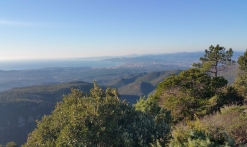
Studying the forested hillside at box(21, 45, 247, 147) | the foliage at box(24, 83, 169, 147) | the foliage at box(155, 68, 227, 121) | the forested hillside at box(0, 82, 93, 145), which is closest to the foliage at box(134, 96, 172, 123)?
the forested hillside at box(21, 45, 247, 147)

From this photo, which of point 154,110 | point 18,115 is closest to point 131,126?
point 154,110

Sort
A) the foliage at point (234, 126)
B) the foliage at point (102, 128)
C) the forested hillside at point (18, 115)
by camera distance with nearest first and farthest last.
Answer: the foliage at point (234, 126), the foliage at point (102, 128), the forested hillside at point (18, 115)

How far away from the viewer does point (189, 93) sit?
22.7m

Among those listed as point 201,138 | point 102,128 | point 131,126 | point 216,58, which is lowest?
point 131,126

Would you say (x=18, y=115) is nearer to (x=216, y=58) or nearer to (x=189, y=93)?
(x=216, y=58)

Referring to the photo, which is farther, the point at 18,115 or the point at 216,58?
the point at 18,115

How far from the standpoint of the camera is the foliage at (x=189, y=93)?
2100cm

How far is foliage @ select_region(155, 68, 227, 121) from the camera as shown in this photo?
827 inches

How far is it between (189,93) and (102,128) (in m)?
14.6

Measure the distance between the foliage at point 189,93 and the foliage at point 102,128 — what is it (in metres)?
9.31

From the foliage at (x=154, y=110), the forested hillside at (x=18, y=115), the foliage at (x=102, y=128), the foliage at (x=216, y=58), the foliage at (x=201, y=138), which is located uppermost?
the foliage at (x=216, y=58)

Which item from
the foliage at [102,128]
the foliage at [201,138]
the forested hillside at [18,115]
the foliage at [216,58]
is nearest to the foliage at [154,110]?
the foliage at [102,128]

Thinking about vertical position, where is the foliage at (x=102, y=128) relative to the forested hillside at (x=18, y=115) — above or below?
above

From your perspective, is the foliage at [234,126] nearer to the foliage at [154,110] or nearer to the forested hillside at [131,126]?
the forested hillside at [131,126]
